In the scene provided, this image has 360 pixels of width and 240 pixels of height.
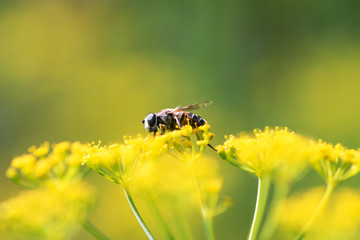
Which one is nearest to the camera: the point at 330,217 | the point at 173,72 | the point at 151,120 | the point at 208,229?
the point at 208,229

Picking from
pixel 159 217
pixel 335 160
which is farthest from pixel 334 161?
pixel 159 217

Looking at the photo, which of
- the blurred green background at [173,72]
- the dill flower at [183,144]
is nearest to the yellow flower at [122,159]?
the dill flower at [183,144]

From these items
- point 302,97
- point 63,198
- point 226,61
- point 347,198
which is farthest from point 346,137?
point 63,198

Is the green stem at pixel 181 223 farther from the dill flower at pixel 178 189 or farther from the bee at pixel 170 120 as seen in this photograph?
the bee at pixel 170 120

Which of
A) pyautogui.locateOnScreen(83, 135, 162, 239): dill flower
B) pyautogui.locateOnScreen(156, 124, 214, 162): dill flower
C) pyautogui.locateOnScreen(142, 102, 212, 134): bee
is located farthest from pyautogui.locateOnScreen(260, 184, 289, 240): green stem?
pyautogui.locateOnScreen(142, 102, 212, 134): bee

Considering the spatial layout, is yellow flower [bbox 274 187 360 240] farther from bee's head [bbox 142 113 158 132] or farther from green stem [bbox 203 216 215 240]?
bee's head [bbox 142 113 158 132]

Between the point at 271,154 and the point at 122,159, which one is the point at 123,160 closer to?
the point at 122,159

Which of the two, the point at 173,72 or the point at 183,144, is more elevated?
the point at 173,72
